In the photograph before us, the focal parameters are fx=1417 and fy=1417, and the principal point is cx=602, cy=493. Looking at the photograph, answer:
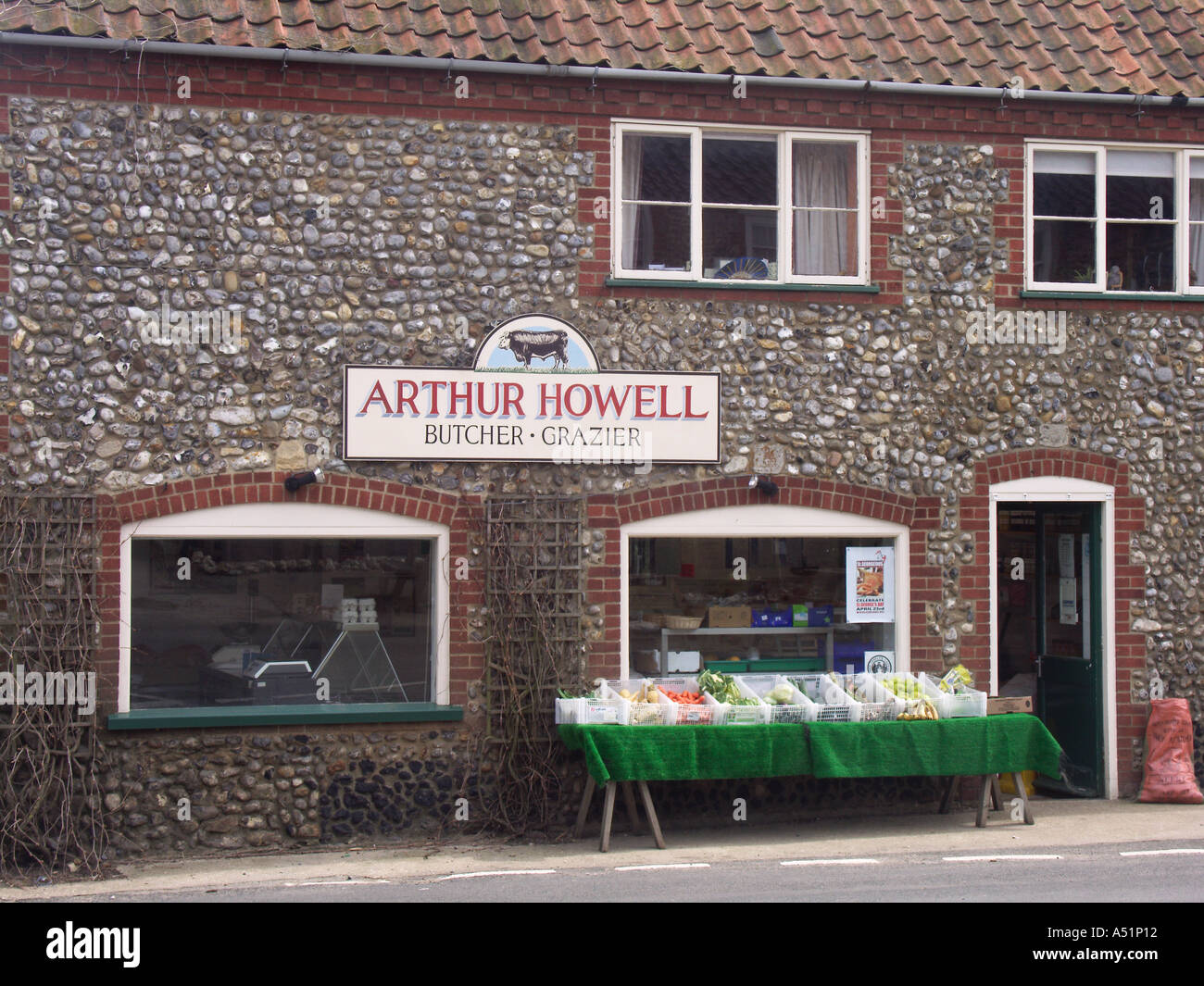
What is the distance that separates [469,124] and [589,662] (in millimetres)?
4286

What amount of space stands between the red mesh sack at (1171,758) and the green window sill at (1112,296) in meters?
3.38

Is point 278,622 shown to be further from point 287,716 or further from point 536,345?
point 536,345

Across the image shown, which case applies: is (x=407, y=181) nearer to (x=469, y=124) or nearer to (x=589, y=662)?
(x=469, y=124)

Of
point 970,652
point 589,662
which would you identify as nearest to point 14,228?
point 589,662

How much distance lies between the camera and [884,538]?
1169cm

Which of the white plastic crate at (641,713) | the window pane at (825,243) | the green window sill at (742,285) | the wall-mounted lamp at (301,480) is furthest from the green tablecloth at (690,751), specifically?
the window pane at (825,243)

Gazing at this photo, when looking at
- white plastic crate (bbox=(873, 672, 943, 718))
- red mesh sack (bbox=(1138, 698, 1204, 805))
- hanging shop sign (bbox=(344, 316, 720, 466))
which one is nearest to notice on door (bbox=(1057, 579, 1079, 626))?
red mesh sack (bbox=(1138, 698, 1204, 805))

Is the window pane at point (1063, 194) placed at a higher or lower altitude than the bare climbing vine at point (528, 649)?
higher

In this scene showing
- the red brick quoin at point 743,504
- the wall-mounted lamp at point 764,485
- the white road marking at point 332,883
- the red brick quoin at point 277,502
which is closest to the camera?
the white road marking at point 332,883

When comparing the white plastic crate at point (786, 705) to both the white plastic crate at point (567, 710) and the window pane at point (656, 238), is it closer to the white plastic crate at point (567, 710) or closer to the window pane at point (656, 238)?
the white plastic crate at point (567, 710)

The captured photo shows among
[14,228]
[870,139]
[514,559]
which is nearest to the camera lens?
[14,228]

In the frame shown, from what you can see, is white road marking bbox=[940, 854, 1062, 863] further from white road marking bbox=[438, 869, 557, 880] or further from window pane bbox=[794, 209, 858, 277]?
window pane bbox=[794, 209, 858, 277]

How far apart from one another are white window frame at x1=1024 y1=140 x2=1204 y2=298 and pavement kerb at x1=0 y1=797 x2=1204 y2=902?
434 cm

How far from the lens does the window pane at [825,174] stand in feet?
38.1
